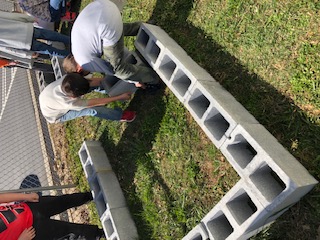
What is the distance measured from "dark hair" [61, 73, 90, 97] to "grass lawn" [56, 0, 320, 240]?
1.04m

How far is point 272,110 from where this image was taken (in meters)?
3.41

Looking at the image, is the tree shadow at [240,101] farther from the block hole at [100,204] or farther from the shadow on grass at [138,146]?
the block hole at [100,204]

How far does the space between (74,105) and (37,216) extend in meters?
1.21

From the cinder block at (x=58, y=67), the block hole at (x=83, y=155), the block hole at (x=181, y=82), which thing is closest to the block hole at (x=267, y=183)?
the block hole at (x=181, y=82)

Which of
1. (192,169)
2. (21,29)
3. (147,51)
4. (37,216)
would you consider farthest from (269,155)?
(21,29)

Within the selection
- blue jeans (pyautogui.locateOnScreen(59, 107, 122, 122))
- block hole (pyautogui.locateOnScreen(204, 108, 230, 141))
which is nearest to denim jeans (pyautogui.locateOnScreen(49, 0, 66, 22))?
blue jeans (pyautogui.locateOnScreen(59, 107, 122, 122))

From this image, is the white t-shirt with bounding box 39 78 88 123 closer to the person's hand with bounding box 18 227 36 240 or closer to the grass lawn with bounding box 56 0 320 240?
the grass lawn with bounding box 56 0 320 240

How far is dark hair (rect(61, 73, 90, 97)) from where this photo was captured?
3725mm

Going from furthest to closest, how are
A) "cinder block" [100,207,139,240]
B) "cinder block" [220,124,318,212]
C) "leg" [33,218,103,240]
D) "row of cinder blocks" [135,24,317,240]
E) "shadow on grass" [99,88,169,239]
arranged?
"shadow on grass" [99,88,169,239] → "cinder block" [100,207,139,240] → "leg" [33,218,103,240] → "row of cinder blocks" [135,24,317,240] → "cinder block" [220,124,318,212]

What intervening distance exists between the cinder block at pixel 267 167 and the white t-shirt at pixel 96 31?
4.70 feet

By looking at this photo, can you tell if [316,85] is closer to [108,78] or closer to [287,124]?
[287,124]

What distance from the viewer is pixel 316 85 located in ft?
10.5

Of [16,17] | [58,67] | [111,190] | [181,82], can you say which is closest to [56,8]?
[16,17]

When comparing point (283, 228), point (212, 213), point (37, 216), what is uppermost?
point (283, 228)
